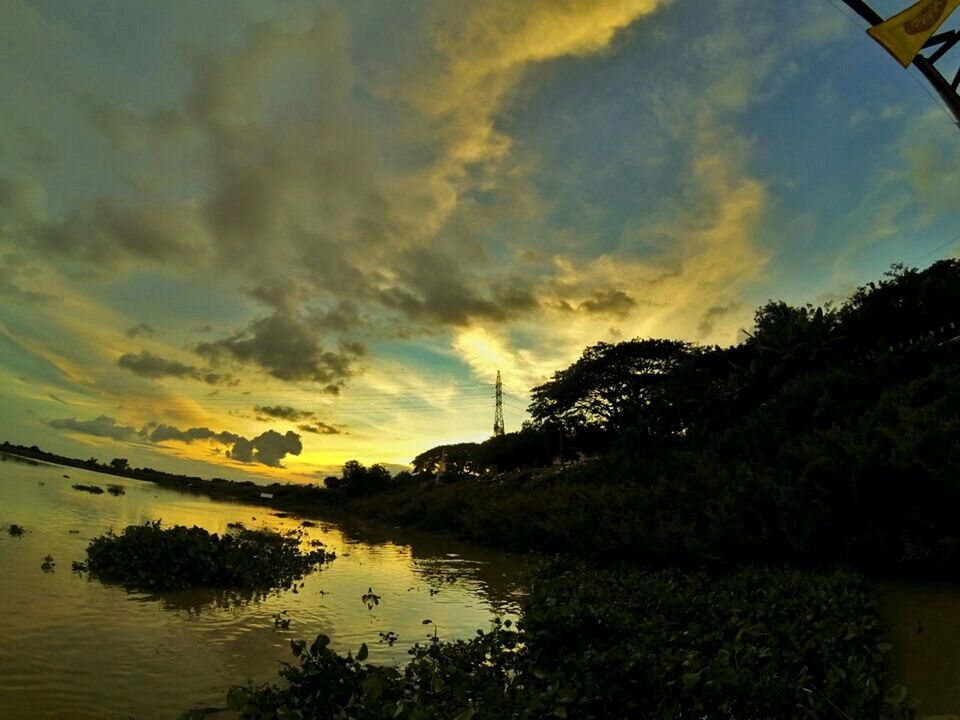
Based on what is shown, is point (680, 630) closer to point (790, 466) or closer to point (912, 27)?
point (790, 466)

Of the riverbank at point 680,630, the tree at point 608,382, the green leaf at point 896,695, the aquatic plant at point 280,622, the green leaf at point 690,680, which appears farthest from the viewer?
the tree at point 608,382

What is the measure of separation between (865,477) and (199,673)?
1209cm

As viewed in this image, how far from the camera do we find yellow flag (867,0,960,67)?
859 centimetres

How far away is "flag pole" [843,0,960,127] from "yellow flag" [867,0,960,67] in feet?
1.04

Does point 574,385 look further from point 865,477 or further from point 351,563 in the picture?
point 865,477

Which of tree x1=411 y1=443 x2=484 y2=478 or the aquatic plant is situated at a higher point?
tree x1=411 y1=443 x2=484 y2=478

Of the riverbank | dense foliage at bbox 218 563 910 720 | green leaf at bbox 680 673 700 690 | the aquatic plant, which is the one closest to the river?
the aquatic plant

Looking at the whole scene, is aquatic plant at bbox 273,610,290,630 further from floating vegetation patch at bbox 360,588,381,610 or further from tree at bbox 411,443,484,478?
tree at bbox 411,443,484,478

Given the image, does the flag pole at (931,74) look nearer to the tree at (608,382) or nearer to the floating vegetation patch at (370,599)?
the floating vegetation patch at (370,599)

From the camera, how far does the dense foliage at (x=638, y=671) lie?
4.78 m

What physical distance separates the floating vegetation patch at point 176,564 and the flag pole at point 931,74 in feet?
50.1

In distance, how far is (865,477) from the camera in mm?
11312

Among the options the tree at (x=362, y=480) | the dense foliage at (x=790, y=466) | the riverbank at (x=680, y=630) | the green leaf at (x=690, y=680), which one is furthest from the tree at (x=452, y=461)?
the green leaf at (x=690, y=680)

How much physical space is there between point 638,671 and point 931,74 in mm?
10049
